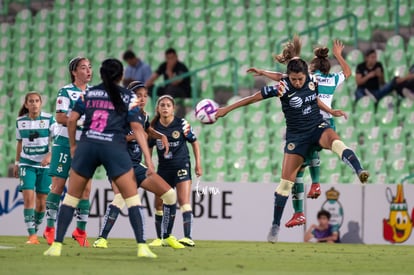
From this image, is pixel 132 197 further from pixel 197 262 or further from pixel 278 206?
pixel 278 206

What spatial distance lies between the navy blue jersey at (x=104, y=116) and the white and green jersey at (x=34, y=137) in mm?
4302

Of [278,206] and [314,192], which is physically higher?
[314,192]

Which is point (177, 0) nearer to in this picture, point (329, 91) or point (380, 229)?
point (380, 229)

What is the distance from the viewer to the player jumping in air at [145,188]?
1229 cm

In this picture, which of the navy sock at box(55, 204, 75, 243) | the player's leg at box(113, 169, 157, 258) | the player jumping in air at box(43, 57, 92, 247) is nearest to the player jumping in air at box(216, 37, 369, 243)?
the player jumping in air at box(43, 57, 92, 247)

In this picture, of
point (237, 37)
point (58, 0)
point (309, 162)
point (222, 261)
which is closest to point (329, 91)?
point (309, 162)

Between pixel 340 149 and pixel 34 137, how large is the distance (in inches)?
174

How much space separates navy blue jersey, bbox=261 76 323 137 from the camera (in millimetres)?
12438

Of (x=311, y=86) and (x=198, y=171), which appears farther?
(x=198, y=171)

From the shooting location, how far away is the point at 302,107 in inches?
493

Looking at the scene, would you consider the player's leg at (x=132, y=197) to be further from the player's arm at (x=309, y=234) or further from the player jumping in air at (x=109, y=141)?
the player's arm at (x=309, y=234)

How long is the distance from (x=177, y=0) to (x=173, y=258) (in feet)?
41.2

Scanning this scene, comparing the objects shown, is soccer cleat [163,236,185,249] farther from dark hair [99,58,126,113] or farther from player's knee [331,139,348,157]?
dark hair [99,58,126,113]

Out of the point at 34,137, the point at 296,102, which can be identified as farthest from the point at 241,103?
the point at 34,137
